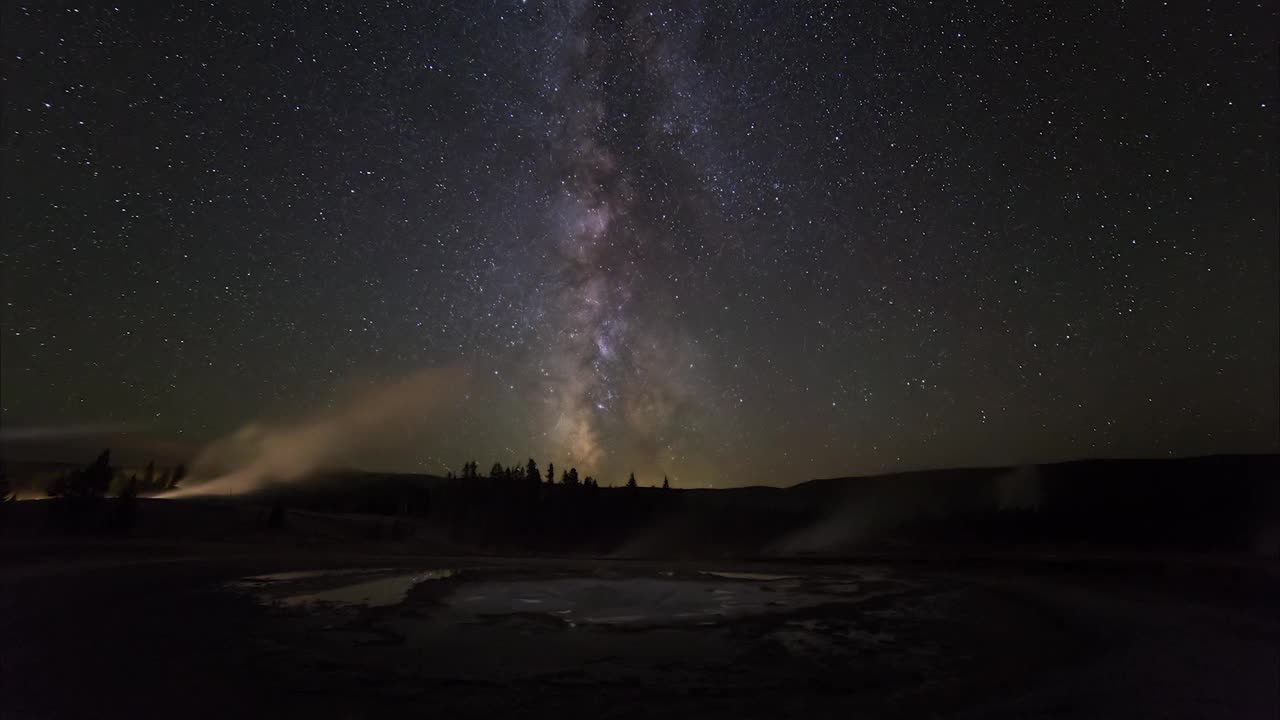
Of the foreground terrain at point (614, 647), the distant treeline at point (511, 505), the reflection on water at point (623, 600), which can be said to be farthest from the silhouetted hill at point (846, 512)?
the foreground terrain at point (614, 647)

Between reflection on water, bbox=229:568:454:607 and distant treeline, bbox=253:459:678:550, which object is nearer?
reflection on water, bbox=229:568:454:607

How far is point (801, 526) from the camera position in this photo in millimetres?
57906

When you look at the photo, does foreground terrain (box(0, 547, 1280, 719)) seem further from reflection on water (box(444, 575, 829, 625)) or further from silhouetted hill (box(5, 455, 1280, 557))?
silhouetted hill (box(5, 455, 1280, 557))

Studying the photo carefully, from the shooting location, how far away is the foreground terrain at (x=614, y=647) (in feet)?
23.6

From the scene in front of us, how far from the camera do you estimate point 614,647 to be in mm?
9805

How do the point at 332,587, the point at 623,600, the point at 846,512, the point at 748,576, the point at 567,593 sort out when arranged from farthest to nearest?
the point at 846,512, the point at 748,576, the point at 332,587, the point at 567,593, the point at 623,600

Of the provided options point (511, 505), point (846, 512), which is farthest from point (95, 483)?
point (846, 512)

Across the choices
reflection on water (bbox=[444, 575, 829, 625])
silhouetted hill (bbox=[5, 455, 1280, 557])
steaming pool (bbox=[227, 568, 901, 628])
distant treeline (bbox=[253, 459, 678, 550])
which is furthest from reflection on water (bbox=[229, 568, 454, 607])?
distant treeline (bbox=[253, 459, 678, 550])

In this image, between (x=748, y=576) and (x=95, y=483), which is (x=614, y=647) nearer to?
(x=748, y=576)

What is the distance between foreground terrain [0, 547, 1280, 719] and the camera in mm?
7188

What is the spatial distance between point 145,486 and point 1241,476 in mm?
80607

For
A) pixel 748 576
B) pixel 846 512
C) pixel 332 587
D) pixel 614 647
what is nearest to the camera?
pixel 614 647

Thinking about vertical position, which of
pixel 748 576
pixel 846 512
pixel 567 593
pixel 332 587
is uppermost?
pixel 846 512

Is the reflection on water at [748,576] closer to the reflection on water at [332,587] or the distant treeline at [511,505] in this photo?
the reflection on water at [332,587]
